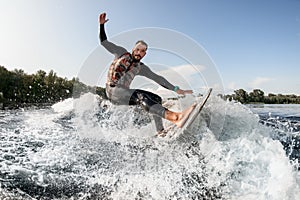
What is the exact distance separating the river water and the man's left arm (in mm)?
888

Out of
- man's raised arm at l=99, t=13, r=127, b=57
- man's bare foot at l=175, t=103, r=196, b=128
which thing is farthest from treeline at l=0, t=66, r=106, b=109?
man's bare foot at l=175, t=103, r=196, b=128

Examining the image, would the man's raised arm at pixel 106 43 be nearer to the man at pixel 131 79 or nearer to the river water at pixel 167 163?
the man at pixel 131 79

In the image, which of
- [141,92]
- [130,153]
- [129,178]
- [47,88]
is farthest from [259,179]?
[47,88]

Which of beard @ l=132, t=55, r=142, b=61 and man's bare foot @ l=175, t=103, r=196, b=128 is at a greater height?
beard @ l=132, t=55, r=142, b=61

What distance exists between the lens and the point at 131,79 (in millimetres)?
5777

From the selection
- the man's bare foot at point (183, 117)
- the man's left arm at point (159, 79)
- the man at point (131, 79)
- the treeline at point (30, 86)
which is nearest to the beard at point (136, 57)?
the man at point (131, 79)

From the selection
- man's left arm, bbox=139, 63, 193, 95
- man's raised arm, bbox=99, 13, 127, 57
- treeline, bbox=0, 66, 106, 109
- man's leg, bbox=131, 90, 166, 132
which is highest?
treeline, bbox=0, 66, 106, 109

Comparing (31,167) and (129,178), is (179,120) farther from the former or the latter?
(31,167)

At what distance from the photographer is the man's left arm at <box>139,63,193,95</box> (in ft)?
19.4

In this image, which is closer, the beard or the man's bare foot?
the man's bare foot

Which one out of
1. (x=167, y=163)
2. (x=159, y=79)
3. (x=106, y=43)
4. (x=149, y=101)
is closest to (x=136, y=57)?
(x=159, y=79)

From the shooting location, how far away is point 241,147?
4.25 meters

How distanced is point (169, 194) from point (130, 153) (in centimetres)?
147

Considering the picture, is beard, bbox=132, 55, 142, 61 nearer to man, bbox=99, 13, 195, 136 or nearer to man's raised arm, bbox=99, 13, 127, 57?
man, bbox=99, 13, 195, 136
